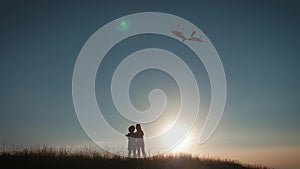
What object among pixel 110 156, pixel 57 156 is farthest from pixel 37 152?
pixel 110 156

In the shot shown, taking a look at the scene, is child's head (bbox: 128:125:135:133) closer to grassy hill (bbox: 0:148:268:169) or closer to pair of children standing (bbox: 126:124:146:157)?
pair of children standing (bbox: 126:124:146:157)

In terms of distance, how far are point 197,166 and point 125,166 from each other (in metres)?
4.62

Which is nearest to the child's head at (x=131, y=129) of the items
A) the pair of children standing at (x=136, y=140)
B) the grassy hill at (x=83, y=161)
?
the pair of children standing at (x=136, y=140)

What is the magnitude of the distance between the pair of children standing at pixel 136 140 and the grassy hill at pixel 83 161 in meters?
1.53

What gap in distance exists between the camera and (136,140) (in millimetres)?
22047

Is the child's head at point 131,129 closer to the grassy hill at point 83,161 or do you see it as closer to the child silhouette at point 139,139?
the child silhouette at point 139,139

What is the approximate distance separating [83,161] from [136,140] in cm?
475

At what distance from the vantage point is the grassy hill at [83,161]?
55.3 feet

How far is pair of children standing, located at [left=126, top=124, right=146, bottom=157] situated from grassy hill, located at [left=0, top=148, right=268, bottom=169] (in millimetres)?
1529

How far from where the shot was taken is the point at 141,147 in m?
22.2

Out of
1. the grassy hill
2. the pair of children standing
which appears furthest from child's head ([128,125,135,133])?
the grassy hill

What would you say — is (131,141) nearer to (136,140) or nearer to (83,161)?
(136,140)

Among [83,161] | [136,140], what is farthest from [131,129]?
[83,161]

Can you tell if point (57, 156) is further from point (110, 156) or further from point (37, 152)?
point (110, 156)
